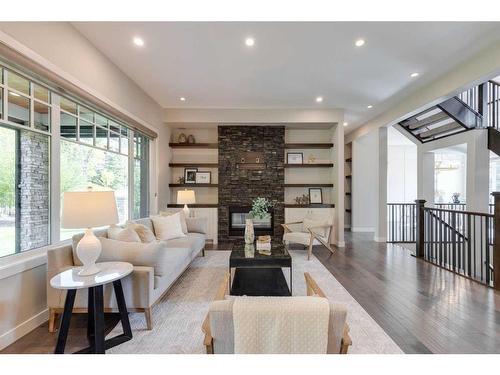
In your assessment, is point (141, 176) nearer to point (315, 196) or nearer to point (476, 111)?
point (315, 196)

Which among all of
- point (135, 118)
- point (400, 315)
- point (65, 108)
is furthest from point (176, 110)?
point (400, 315)

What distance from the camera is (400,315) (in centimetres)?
244

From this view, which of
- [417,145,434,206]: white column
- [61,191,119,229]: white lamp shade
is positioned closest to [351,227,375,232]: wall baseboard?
[417,145,434,206]: white column

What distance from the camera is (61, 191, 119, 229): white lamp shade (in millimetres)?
1812

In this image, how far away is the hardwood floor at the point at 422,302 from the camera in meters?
2.03

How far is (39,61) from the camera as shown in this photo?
2.23 m

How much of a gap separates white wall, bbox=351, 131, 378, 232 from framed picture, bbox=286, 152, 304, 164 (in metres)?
2.11

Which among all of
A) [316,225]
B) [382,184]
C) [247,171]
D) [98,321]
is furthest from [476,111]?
[98,321]

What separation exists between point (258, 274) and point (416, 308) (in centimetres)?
176

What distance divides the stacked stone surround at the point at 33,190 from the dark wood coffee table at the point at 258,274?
1950 millimetres

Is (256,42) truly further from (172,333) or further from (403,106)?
(403,106)

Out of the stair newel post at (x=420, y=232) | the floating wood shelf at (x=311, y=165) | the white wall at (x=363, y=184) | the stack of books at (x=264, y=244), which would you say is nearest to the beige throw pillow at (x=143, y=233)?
the stack of books at (x=264, y=244)

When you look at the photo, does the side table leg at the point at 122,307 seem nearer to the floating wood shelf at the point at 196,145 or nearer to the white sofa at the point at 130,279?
the white sofa at the point at 130,279
